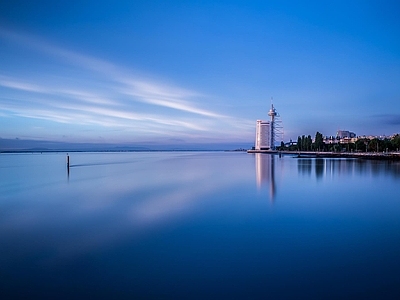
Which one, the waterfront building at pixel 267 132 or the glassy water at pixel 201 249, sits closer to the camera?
the glassy water at pixel 201 249

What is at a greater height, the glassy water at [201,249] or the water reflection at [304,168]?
the glassy water at [201,249]

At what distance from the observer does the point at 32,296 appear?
332cm

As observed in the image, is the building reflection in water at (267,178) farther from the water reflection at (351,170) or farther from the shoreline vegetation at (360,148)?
the shoreline vegetation at (360,148)

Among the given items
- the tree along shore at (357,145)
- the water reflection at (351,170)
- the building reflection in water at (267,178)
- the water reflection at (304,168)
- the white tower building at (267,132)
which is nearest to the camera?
the building reflection in water at (267,178)

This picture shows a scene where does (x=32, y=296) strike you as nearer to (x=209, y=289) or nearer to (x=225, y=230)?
(x=209, y=289)

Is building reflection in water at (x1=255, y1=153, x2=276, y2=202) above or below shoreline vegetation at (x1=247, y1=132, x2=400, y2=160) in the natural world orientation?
below

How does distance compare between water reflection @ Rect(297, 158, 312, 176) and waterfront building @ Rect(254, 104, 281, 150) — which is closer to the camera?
water reflection @ Rect(297, 158, 312, 176)

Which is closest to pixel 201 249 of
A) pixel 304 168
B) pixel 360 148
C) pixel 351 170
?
pixel 351 170

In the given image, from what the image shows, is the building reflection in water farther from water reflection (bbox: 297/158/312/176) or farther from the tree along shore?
the tree along shore

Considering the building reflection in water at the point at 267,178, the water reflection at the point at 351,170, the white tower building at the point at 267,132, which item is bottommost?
the building reflection in water at the point at 267,178

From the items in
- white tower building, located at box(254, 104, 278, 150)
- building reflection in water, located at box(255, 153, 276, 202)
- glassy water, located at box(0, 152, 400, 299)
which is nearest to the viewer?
glassy water, located at box(0, 152, 400, 299)

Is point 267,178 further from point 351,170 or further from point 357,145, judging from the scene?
point 357,145

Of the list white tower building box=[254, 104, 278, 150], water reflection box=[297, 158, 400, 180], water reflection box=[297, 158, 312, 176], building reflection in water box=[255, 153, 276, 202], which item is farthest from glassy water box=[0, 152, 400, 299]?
white tower building box=[254, 104, 278, 150]

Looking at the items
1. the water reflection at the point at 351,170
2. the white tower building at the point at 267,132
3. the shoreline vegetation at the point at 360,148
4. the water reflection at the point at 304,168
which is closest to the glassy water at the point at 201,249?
the water reflection at the point at 351,170
